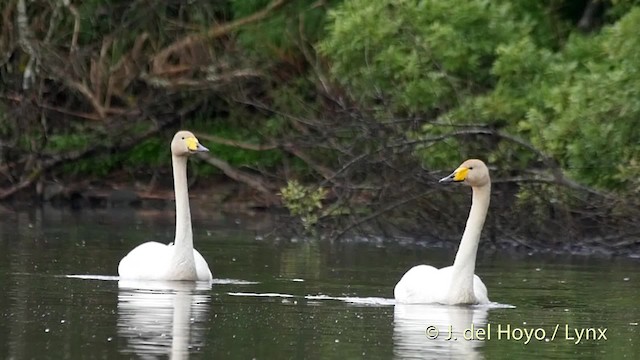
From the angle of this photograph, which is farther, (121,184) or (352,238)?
(121,184)

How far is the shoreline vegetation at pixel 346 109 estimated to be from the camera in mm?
19516

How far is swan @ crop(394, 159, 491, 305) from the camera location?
1331 cm

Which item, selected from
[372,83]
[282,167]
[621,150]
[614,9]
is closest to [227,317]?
[621,150]

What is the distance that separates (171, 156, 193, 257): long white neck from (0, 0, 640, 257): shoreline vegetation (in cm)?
388

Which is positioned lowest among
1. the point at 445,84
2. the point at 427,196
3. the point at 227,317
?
the point at 227,317

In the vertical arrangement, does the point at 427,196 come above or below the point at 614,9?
below

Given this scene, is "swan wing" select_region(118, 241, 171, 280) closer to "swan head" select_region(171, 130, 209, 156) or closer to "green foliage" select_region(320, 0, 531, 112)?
"swan head" select_region(171, 130, 209, 156)

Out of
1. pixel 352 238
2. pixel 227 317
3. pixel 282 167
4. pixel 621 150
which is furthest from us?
pixel 282 167

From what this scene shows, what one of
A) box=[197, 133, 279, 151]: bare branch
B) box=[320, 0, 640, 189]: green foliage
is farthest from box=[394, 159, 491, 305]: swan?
box=[197, 133, 279, 151]: bare branch

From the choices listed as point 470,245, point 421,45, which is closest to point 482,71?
point 421,45

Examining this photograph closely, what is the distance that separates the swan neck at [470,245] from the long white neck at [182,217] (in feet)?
8.75

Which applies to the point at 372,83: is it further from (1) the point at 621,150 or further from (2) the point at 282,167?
(2) the point at 282,167

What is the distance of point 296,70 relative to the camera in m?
27.8

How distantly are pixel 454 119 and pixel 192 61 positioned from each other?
8.44m
